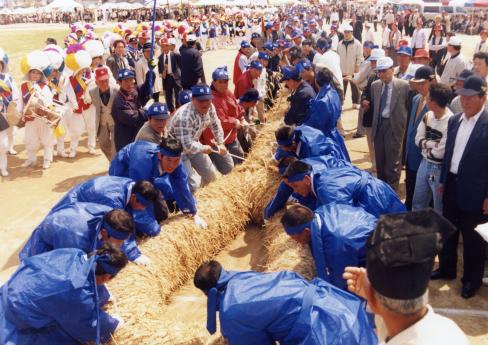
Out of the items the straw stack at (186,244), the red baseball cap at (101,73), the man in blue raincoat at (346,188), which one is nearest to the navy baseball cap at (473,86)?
the man in blue raincoat at (346,188)

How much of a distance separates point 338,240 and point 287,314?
3.11 feet

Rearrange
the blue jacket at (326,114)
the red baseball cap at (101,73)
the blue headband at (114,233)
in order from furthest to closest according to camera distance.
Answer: the red baseball cap at (101,73) → the blue jacket at (326,114) → the blue headband at (114,233)

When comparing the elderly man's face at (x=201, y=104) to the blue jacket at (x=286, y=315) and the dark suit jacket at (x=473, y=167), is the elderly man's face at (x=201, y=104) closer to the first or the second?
the dark suit jacket at (x=473, y=167)

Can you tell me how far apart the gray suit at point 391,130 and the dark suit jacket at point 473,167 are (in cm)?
231

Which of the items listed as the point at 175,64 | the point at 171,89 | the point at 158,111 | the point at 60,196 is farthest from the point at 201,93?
the point at 171,89

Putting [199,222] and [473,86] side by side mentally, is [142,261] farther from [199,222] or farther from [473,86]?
[473,86]

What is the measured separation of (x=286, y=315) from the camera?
10.3 feet

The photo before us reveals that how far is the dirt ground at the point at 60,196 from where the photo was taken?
15.8 ft

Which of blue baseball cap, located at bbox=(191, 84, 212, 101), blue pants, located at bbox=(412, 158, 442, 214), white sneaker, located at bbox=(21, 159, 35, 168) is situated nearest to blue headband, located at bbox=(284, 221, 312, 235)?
blue pants, located at bbox=(412, 158, 442, 214)

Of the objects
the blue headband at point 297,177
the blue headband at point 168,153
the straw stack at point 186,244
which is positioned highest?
the blue headband at point 168,153

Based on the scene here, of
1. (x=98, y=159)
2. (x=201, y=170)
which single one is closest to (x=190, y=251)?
(x=201, y=170)

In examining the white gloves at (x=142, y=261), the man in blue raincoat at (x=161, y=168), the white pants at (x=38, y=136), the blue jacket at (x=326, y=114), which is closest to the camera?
the white gloves at (x=142, y=261)

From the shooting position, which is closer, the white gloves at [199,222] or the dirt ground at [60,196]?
the dirt ground at [60,196]

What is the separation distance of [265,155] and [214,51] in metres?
23.5
